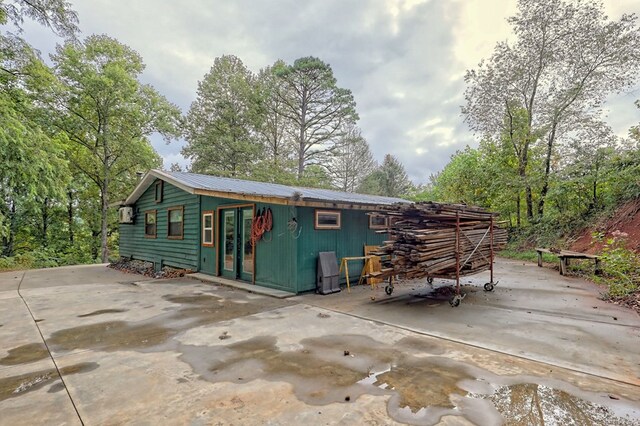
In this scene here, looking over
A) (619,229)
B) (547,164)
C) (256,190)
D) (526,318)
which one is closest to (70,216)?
(256,190)

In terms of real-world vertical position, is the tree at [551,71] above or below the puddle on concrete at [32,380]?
above

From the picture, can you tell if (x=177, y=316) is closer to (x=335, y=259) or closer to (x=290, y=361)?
(x=290, y=361)

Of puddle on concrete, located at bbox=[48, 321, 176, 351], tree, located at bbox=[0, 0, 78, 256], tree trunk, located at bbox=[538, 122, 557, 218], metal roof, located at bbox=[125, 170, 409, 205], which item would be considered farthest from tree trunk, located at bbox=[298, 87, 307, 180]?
puddle on concrete, located at bbox=[48, 321, 176, 351]

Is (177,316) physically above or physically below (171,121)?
below

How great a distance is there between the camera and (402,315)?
506cm

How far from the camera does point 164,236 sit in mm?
10641

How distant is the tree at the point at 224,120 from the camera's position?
62.2 feet

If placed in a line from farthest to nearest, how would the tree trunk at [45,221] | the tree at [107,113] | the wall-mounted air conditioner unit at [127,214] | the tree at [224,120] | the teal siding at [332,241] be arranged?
the tree at [224,120] → the tree trunk at [45,221] → the tree at [107,113] → the wall-mounted air conditioner unit at [127,214] → the teal siding at [332,241]

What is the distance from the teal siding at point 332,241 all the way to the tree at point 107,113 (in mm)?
13423

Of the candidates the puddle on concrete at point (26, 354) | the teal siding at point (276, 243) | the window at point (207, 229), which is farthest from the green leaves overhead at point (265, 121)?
the puddle on concrete at point (26, 354)

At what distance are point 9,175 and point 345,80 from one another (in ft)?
52.4

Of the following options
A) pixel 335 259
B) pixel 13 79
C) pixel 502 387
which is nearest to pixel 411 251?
pixel 335 259

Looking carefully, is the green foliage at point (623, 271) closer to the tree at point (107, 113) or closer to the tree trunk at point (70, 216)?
the tree at point (107, 113)

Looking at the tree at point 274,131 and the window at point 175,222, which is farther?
the tree at point 274,131
